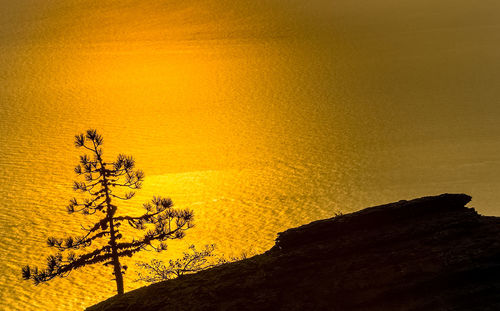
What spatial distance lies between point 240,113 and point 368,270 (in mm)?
28212

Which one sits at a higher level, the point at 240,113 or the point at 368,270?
the point at 240,113

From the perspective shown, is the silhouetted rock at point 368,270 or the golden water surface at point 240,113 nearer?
the silhouetted rock at point 368,270

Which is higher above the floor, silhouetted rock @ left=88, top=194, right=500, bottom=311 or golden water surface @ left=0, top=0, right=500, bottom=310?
golden water surface @ left=0, top=0, right=500, bottom=310

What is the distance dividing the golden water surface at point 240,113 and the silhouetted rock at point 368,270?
9.78m

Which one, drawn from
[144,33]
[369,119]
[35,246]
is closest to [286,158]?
[369,119]

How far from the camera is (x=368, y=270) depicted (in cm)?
892

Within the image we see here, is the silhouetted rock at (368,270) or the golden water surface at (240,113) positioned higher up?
the golden water surface at (240,113)

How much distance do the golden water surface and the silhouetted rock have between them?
9.78m

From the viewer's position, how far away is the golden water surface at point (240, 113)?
24328 mm

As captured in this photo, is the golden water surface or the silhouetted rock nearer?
the silhouetted rock

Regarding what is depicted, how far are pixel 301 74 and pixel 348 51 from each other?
261 inches

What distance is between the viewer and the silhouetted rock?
8.61m

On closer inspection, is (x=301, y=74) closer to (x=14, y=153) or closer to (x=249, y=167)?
(x=249, y=167)

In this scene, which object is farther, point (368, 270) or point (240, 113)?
point (240, 113)
